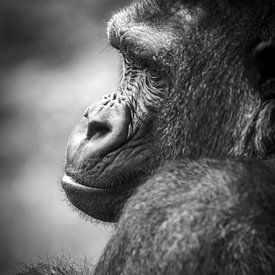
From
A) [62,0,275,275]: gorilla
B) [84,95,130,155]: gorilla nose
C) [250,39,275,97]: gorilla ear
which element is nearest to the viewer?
[62,0,275,275]: gorilla

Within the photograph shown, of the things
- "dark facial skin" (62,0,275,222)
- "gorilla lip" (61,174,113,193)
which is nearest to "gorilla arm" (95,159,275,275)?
"dark facial skin" (62,0,275,222)

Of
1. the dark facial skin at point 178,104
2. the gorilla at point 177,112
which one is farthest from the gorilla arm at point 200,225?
the dark facial skin at point 178,104

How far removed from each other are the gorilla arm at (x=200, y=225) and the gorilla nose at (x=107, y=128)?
46 centimetres

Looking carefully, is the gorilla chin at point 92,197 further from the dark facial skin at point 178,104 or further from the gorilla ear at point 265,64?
the gorilla ear at point 265,64

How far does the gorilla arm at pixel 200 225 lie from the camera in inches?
95.1

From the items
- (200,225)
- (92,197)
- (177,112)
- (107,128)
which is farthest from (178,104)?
(200,225)

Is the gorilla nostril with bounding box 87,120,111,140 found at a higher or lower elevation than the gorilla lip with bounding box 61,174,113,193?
higher

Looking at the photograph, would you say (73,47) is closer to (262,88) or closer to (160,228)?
(262,88)

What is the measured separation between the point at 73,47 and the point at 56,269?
13.3 ft

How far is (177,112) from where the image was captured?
3.15 m

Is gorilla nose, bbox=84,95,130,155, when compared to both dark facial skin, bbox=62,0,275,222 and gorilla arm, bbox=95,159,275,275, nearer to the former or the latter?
dark facial skin, bbox=62,0,275,222

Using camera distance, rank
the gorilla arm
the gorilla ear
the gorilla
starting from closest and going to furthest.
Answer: the gorilla arm
the gorilla
the gorilla ear

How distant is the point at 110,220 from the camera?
3361mm

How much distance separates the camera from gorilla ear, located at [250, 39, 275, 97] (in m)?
3.02
